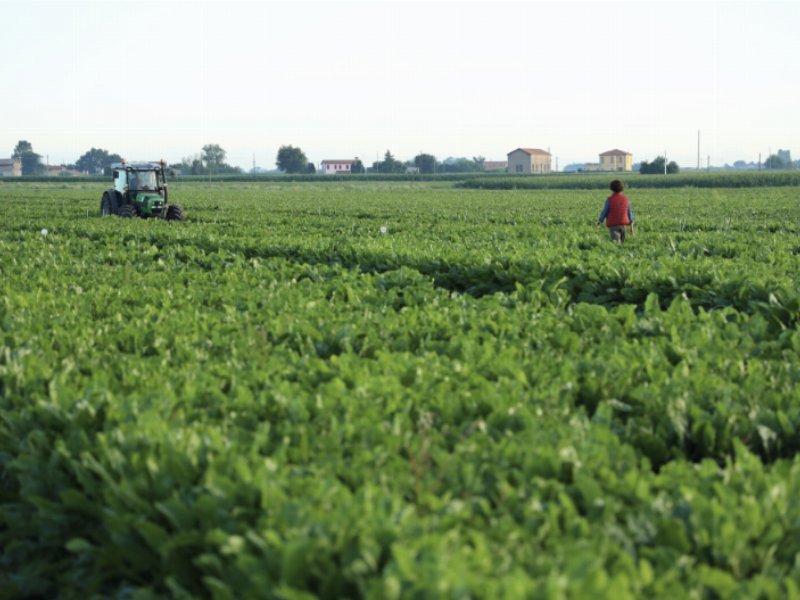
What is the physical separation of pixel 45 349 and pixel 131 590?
317 centimetres

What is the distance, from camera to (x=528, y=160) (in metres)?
178

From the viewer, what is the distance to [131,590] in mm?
3520

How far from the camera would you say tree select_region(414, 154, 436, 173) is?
17225 cm

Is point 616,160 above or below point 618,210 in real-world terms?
above

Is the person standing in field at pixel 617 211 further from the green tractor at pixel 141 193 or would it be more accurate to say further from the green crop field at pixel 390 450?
the green tractor at pixel 141 193

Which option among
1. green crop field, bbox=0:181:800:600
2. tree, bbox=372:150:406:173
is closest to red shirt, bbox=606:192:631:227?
green crop field, bbox=0:181:800:600

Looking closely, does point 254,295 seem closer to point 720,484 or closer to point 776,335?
point 776,335

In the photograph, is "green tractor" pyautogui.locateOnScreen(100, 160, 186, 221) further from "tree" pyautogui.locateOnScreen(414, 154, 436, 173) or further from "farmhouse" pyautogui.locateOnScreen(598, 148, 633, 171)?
"farmhouse" pyautogui.locateOnScreen(598, 148, 633, 171)

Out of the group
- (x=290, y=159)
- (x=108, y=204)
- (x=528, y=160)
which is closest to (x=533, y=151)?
(x=528, y=160)

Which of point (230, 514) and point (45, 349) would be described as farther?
point (45, 349)

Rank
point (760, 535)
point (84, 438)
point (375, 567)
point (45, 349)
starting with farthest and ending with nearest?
point (45, 349), point (84, 438), point (760, 535), point (375, 567)

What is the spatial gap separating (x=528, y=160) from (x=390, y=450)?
178191mm

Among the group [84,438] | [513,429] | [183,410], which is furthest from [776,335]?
[84,438]

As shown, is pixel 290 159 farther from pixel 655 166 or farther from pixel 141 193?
pixel 141 193
